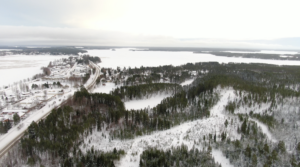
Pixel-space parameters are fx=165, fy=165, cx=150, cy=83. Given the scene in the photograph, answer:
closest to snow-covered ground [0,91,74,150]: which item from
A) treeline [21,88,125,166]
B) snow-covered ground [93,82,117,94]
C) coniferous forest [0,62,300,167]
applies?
coniferous forest [0,62,300,167]

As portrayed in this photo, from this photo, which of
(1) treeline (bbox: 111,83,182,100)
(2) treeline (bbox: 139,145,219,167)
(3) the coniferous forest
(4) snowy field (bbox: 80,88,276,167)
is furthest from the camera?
(1) treeline (bbox: 111,83,182,100)

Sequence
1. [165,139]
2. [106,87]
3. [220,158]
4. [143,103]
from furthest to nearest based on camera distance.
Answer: [106,87] → [143,103] → [165,139] → [220,158]

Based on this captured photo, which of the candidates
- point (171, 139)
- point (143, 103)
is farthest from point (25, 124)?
point (171, 139)

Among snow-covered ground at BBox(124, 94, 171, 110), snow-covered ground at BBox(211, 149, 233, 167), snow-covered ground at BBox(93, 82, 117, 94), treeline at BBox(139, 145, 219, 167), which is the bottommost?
snow-covered ground at BBox(211, 149, 233, 167)

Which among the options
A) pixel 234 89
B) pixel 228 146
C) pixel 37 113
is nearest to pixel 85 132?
pixel 37 113

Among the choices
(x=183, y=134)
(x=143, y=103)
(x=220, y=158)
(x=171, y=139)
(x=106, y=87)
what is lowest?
(x=220, y=158)

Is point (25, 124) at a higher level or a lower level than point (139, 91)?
lower

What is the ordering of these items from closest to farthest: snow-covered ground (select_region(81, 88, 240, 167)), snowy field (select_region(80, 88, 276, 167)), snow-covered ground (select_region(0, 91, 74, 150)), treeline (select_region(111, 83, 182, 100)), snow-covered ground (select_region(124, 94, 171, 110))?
snowy field (select_region(80, 88, 276, 167)), snow-covered ground (select_region(81, 88, 240, 167)), snow-covered ground (select_region(0, 91, 74, 150)), snow-covered ground (select_region(124, 94, 171, 110)), treeline (select_region(111, 83, 182, 100))

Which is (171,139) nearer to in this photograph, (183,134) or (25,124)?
(183,134)

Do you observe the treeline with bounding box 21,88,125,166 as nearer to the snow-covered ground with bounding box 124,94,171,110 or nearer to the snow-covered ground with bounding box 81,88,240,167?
the snow-covered ground with bounding box 81,88,240,167

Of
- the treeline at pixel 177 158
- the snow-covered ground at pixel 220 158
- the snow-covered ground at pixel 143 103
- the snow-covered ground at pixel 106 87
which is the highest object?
the snow-covered ground at pixel 106 87

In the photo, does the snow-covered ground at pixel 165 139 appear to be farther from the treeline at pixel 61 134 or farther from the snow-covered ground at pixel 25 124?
the snow-covered ground at pixel 25 124

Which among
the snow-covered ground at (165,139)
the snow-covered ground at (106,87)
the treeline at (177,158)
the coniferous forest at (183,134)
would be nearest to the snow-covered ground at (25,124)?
the coniferous forest at (183,134)
